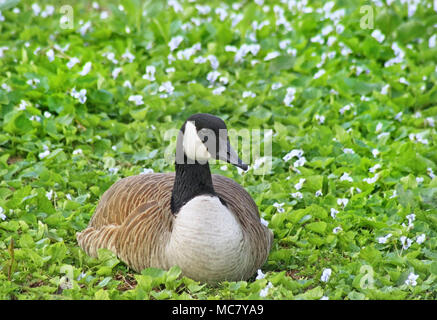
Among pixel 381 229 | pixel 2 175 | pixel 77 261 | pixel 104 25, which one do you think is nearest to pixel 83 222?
pixel 77 261

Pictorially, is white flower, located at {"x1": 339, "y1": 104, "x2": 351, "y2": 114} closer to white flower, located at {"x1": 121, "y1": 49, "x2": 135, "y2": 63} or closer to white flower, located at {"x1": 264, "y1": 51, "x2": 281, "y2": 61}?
white flower, located at {"x1": 264, "y1": 51, "x2": 281, "y2": 61}

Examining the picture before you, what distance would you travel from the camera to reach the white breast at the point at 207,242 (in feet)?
15.9

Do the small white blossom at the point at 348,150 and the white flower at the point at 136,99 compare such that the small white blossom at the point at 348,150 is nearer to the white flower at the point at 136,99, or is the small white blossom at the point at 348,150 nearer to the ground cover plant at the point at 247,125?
the ground cover plant at the point at 247,125

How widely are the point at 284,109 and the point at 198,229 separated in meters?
3.52

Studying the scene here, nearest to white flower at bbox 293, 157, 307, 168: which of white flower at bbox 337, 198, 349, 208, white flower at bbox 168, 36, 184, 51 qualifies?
white flower at bbox 337, 198, 349, 208

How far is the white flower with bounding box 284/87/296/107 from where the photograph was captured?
8156mm

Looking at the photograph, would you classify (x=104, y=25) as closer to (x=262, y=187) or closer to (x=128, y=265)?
(x=262, y=187)

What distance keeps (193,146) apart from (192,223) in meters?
0.55

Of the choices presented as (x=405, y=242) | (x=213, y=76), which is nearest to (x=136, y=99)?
(x=213, y=76)

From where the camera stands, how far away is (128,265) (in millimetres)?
5301

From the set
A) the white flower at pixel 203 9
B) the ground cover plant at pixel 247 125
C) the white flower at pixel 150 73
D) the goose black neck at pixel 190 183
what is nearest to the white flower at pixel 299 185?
the ground cover plant at pixel 247 125

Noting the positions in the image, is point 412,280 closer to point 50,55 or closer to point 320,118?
point 320,118

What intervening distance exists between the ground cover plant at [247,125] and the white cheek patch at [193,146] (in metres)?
0.84

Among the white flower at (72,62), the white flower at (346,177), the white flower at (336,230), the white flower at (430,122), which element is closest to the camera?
the white flower at (336,230)
